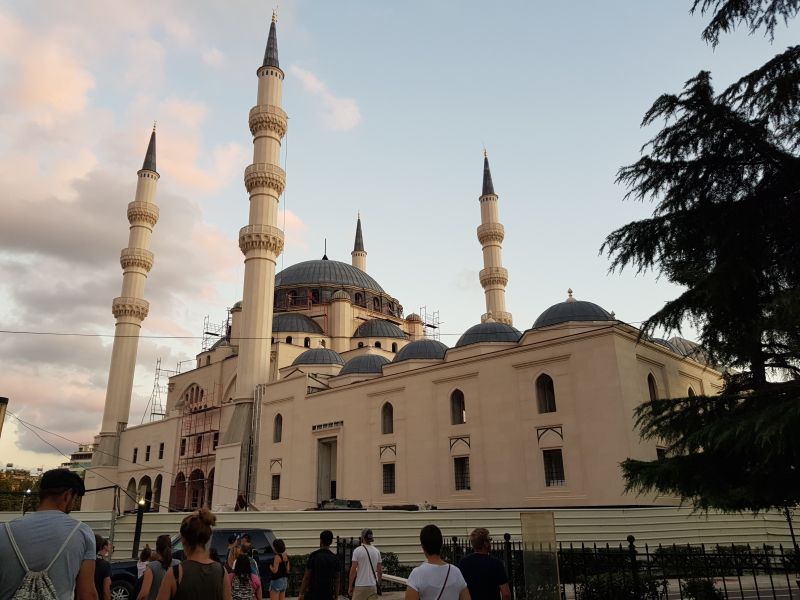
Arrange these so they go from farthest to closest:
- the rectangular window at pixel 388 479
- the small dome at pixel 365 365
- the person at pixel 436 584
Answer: the small dome at pixel 365 365 < the rectangular window at pixel 388 479 < the person at pixel 436 584

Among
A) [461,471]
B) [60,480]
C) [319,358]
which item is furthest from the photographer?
[319,358]

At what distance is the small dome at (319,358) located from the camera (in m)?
33.8

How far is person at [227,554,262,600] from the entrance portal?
2214 centimetres

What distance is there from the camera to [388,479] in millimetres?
25703

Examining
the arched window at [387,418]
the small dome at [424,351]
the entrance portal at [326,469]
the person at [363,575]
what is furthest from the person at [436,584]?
the entrance portal at [326,469]

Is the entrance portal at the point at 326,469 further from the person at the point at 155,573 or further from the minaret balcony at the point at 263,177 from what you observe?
the person at the point at 155,573

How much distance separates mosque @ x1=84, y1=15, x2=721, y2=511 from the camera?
20844mm

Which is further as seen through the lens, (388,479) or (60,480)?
(388,479)

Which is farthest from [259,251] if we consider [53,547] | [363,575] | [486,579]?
[53,547]

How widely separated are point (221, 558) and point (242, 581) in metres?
4.73

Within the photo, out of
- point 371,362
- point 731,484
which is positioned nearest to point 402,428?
point 371,362

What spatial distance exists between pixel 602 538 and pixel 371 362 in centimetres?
1478

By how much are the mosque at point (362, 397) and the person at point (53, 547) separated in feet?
60.4

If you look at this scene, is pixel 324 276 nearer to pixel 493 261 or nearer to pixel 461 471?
pixel 493 261
